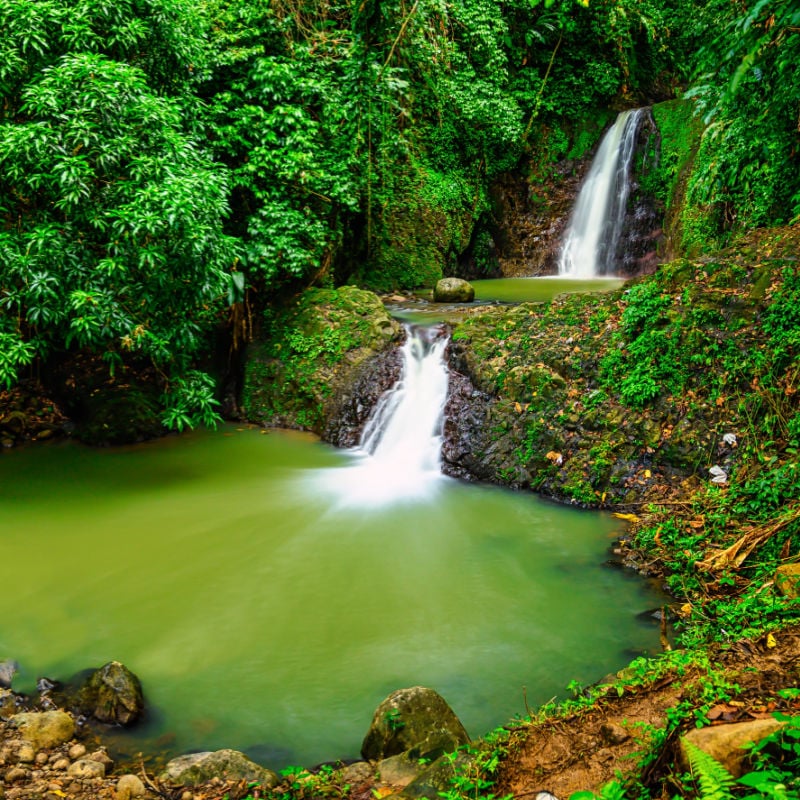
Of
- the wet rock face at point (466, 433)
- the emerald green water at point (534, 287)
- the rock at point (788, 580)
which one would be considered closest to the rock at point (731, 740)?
the rock at point (788, 580)

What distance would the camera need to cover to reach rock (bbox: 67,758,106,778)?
3.21 meters

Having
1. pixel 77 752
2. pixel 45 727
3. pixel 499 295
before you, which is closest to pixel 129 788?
pixel 77 752

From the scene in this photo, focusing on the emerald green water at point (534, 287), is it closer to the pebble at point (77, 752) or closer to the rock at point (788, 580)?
the rock at point (788, 580)

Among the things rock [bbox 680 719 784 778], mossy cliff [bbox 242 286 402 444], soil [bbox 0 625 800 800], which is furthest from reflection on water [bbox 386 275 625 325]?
rock [bbox 680 719 784 778]

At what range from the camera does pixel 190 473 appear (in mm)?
8094

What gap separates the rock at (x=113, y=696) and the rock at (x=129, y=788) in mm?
706

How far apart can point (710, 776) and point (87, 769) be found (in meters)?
2.91

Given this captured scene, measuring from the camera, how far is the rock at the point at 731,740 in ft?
7.02

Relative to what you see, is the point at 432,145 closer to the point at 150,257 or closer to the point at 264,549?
the point at 150,257

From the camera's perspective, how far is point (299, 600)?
5199 millimetres

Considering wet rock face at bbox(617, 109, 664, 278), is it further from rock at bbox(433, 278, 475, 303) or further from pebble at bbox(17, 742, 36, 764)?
pebble at bbox(17, 742, 36, 764)

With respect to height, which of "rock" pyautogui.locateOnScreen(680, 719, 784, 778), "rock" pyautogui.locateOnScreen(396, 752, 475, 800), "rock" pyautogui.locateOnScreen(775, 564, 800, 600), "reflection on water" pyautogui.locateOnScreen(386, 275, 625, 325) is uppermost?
"reflection on water" pyautogui.locateOnScreen(386, 275, 625, 325)

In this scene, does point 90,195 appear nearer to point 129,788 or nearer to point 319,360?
point 319,360

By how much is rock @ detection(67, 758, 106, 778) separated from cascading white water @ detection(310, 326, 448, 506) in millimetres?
3970
